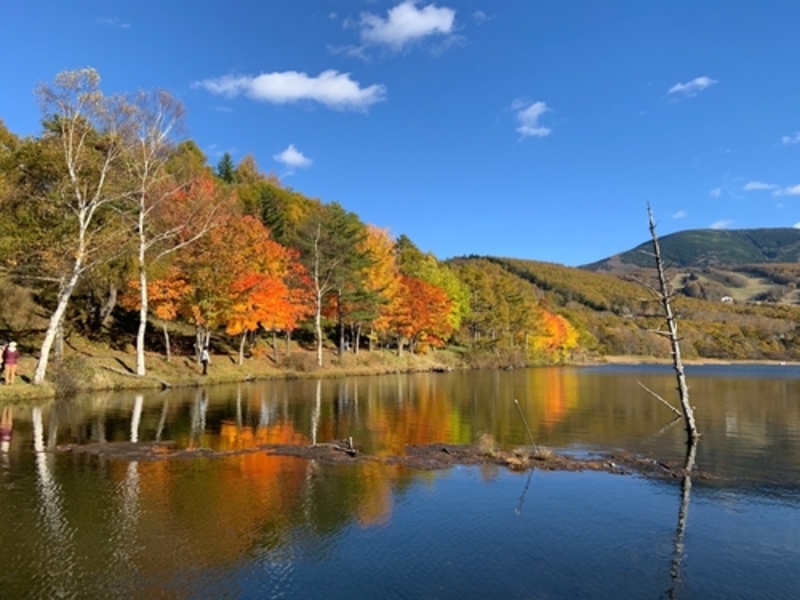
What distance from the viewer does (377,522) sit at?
39.8 feet

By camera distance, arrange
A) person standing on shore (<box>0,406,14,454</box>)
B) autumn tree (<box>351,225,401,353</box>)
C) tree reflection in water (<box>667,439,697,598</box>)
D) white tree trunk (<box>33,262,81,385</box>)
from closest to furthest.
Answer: tree reflection in water (<box>667,439,697,598</box>) → person standing on shore (<box>0,406,14,454</box>) → white tree trunk (<box>33,262,81,385</box>) → autumn tree (<box>351,225,401,353</box>)

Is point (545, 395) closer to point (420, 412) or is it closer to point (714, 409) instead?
point (714, 409)

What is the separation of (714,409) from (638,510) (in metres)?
24.4

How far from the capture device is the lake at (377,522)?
9289 millimetres

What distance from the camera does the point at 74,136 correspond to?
33.0m

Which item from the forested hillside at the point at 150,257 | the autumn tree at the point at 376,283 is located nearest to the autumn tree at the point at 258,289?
the forested hillside at the point at 150,257

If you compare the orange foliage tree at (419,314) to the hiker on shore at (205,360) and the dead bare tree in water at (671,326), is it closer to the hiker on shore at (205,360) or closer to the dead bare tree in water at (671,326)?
the hiker on shore at (205,360)

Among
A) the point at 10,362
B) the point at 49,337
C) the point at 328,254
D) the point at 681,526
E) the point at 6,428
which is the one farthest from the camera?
the point at 328,254

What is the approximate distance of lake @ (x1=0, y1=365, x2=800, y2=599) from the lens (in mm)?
9289

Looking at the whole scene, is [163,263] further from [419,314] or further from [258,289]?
[419,314]

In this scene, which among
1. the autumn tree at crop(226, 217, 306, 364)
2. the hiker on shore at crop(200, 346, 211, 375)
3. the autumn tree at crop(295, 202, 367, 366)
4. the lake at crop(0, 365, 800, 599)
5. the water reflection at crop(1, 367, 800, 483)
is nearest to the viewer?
the lake at crop(0, 365, 800, 599)

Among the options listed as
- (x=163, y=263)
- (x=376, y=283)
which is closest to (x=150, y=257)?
(x=163, y=263)

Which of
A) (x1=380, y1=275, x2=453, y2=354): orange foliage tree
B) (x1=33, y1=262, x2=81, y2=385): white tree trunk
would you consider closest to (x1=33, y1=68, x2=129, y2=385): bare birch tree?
(x1=33, y1=262, x2=81, y2=385): white tree trunk

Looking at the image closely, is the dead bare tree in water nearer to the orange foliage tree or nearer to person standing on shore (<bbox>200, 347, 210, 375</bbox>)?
person standing on shore (<bbox>200, 347, 210, 375</bbox>)
